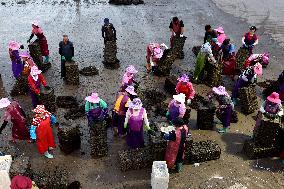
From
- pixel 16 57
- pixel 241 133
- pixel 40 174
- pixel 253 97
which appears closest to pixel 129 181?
pixel 40 174

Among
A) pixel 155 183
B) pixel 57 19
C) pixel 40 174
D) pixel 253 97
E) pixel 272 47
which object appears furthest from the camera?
pixel 57 19

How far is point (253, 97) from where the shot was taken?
38.9ft

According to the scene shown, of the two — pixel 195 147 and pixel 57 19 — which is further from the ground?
pixel 57 19

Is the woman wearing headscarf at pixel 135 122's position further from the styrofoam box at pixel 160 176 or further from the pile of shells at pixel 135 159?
the styrofoam box at pixel 160 176

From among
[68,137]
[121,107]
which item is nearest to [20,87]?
[68,137]

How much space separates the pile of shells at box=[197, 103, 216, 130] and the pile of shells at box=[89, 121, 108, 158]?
2.99 m

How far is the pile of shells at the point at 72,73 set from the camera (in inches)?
505

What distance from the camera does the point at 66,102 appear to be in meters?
12.0

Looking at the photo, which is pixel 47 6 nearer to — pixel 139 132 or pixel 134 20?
pixel 134 20

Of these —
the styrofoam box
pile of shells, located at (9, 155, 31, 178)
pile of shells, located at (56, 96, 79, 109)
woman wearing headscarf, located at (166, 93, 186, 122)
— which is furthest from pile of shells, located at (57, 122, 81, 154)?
woman wearing headscarf, located at (166, 93, 186, 122)

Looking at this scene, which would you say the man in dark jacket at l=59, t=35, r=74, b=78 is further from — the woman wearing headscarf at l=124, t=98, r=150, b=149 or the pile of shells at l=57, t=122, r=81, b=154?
the woman wearing headscarf at l=124, t=98, r=150, b=149

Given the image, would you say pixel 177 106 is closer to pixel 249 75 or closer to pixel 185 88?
pixel 185 88

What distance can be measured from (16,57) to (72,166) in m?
4.83

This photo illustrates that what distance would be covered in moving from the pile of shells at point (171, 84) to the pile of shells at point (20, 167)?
572 centimetres
